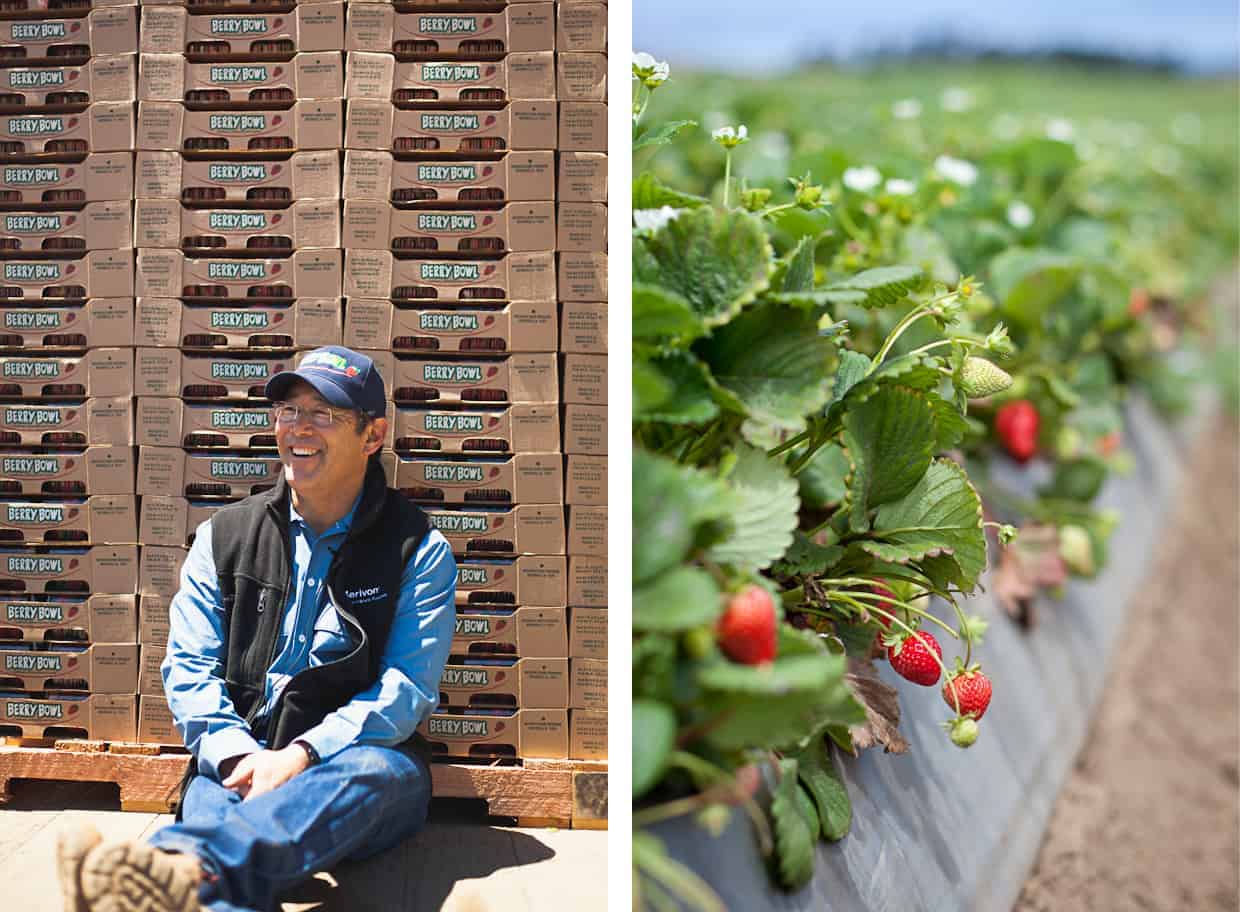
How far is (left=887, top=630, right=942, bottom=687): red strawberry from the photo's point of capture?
1.58 metres

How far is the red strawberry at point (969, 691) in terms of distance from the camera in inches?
61.4

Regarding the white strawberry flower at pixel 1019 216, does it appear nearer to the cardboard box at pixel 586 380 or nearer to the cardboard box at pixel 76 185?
the cardboard box at pixel 586 380

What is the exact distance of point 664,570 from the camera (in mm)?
1183

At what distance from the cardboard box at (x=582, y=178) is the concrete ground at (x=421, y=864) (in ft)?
2.57

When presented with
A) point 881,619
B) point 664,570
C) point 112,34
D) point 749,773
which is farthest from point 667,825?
point 112,34

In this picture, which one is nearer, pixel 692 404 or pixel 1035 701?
pixel 692 404

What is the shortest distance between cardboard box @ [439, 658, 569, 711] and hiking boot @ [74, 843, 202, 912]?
16.6 inches

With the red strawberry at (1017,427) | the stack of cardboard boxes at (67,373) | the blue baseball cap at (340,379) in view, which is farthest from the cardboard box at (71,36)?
the red strawberry at (1017,427)

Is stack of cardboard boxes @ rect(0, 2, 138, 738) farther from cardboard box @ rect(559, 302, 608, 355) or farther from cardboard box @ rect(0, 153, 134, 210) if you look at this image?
cardboard box @ rect(559, 302, 608, 355)

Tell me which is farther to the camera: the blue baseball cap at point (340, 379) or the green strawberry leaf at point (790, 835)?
the blue baseball cap at point (340, 379)

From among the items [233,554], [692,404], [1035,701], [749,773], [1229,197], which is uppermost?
[1229,197]

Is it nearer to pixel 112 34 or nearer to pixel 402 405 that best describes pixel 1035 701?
pixel 402 405

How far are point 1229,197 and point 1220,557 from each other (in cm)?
472

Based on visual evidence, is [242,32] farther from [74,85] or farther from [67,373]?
[67,373]
